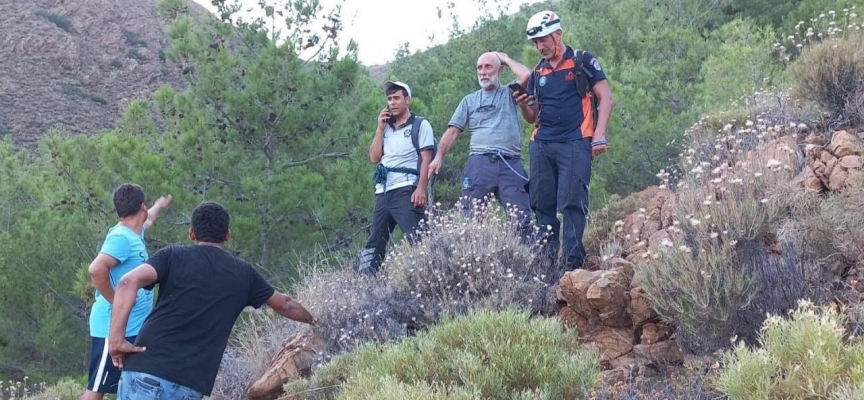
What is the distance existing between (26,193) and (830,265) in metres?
13.3

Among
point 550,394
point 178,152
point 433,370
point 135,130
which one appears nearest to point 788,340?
point 550,394

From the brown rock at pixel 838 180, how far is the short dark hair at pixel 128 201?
4.21 metres

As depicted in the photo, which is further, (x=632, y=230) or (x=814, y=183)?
(x=632, y=230)

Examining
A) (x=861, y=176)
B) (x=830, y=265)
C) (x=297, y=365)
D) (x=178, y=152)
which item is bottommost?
(x=297, y=365)

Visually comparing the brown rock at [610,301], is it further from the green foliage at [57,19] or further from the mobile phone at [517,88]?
the green foliage at [57,19]

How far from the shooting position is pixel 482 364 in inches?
134

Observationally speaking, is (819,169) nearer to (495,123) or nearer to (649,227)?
(649,227)

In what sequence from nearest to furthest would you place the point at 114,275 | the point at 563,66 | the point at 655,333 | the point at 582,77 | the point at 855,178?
the point at 655,333 → the point at 114,275 → the point at 855,178 → the point at 582,77 → the point at 563,66

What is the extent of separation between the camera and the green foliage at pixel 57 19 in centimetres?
4227

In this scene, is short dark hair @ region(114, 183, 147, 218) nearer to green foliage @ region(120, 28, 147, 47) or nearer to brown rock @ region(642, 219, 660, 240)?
brown rock @ region(642, 219, 660, 240)

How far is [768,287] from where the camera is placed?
3.56 meters

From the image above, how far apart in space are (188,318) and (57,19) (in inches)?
1773

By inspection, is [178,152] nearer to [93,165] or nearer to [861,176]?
[93,165]

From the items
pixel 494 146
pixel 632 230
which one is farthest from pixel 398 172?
pixel 632 230
